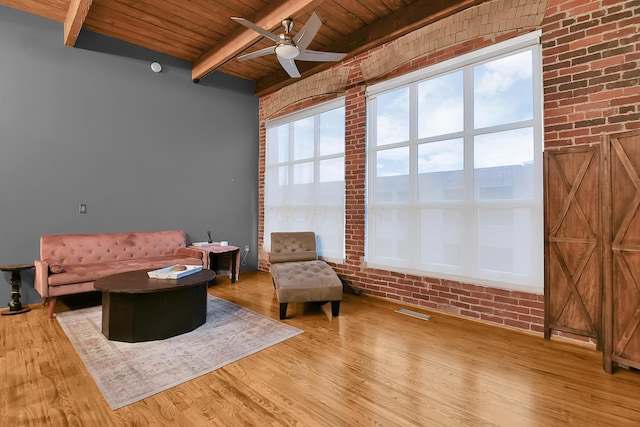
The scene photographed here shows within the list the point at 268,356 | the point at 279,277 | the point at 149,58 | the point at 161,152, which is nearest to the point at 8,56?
the point at 149,58

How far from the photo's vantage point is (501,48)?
3037 millimetres

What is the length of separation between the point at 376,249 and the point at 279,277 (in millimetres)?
1400

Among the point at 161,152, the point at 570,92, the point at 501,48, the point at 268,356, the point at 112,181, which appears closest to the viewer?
the point at 268,356

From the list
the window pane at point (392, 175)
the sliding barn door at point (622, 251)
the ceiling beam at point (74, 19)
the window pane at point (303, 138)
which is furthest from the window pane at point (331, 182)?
the ceiling beam at point (74, 19)

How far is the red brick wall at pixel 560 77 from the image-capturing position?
8.08 ft

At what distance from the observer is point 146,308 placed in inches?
107

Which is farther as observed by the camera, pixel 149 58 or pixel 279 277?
pixel 149 58

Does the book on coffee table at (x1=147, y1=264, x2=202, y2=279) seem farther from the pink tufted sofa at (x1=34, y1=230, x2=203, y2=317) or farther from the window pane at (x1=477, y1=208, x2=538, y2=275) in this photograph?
the window pane at (x1=477, y1=208, x2=538, y2=275)

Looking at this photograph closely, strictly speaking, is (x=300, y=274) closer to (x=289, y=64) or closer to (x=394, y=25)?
(x=289, y=64)

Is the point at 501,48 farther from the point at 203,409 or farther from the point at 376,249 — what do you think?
the point at 203,409

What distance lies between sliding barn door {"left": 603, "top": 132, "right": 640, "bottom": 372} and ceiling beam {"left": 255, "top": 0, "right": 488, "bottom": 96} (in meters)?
2.07

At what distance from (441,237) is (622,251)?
1.54 meters

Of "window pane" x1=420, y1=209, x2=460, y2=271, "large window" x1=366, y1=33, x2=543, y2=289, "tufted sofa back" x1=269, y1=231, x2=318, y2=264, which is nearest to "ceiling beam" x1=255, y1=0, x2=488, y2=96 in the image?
"large window" x1=366, y1=33, x2=543, y2=289

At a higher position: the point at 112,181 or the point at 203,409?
the point at 112,181
